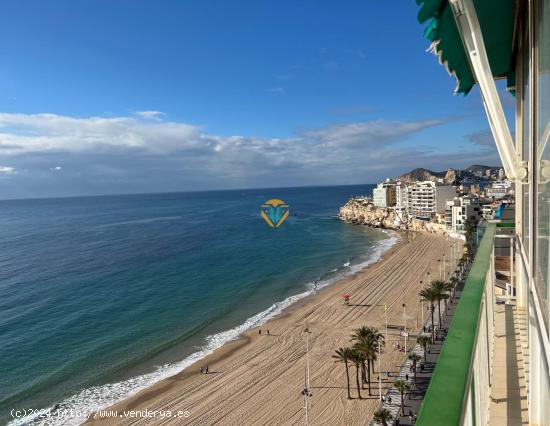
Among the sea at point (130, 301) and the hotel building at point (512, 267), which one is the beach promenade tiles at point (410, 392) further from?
the hotel building at point (512, 267)

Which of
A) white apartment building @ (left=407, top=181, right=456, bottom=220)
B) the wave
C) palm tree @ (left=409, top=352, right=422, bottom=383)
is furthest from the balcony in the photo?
white apartment building @ (left=407, top=181, right=456, bottom=220)

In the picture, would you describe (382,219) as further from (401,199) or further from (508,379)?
(508,379)

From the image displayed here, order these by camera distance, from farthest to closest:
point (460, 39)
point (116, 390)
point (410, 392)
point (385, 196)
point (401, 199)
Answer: point (385, 196) < point (401, 199) < point (116, 390) < point (410, 392) < point (460, 39)

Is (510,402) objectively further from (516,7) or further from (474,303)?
(516,7)

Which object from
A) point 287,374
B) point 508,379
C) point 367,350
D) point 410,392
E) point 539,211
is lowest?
point 287,374

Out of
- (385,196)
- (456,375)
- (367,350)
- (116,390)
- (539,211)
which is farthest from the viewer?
(385,196)

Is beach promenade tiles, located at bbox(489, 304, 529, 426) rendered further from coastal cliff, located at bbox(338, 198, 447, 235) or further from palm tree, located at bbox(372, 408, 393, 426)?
coastal cliff, located at bbox(338, 198, 447, 235)

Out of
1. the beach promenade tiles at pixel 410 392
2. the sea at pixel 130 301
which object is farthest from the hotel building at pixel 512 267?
the sea at pixel 130 301

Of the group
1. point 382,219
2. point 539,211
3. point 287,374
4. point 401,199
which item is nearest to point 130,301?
point 287,374
